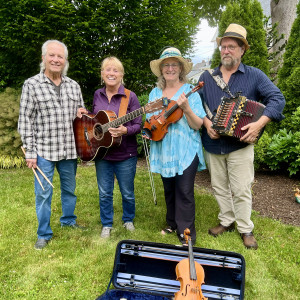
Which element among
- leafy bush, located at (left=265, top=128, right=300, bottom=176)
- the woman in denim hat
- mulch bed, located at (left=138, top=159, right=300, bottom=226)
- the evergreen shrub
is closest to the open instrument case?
the woman in denim hat

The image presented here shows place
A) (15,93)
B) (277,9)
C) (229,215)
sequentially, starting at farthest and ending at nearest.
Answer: (277,9) < (15,93) < (229,215)

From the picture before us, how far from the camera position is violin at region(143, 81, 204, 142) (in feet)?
9.97

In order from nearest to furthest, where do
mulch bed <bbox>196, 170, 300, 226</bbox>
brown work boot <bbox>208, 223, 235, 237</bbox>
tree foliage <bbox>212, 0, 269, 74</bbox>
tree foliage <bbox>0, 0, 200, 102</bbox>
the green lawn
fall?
the green lawn < brown work boot <bbox>208, 223, 235, 237</bbox> < mulch bed <bbox>196, 170, 300, 226</bbox> < tree foliage <bbox>212, 0, 269, 74</bbox> < tree foliage <bbox>0, 0, 200, 102</bbox>

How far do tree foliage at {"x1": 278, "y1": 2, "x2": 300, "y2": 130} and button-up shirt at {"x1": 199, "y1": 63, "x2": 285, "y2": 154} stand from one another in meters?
3.08

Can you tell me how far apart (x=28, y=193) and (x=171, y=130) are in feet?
11.1

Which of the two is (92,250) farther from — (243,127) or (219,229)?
(243,127)

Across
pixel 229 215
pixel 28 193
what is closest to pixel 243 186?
pixel 229 215

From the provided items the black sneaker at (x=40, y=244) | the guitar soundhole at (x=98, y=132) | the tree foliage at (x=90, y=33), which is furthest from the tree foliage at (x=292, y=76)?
the black sneaker at (x=40, y=244)

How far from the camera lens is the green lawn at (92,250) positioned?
8.98 feet

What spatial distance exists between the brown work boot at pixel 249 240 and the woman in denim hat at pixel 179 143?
61 centimetres

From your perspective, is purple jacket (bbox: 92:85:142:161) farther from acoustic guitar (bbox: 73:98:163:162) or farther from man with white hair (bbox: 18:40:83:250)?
man with white hair (bbox: 18:40:83:250)

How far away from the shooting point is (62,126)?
3363 millimetres

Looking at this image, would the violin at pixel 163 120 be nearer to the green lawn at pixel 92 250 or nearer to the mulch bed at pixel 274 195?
the green lawn at pixel 92 250

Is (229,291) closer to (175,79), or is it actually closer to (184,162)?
(184,162)
